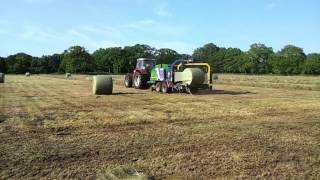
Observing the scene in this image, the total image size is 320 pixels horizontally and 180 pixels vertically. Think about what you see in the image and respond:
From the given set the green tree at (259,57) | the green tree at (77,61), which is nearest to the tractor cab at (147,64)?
the green tree at (77,61)

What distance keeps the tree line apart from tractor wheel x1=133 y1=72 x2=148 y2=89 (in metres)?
82.9

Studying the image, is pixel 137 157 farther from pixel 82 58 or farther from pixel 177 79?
pixel 82 58

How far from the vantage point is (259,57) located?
125188 mm

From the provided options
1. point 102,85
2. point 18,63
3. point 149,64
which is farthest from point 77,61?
point 102,85

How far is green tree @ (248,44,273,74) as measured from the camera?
392 feet

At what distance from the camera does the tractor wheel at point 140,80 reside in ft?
85.5

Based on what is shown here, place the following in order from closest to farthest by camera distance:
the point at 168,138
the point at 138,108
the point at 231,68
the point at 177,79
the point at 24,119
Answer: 1. the point at 168,138
2. the point at 24,119
3. the point at 138,108
4. the point at 177,79
5. the point at 231,68

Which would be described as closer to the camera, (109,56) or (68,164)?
(68,164)

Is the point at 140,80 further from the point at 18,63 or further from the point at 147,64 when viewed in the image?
the point at 18,63

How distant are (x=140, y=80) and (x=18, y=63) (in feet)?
344

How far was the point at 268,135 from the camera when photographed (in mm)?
9117

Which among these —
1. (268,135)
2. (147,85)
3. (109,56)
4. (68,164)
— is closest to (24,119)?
(68,164)

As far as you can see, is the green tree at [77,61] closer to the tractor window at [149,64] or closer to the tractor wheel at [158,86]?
the tractor window at [149,64]

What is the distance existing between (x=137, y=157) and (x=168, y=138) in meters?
1.67
